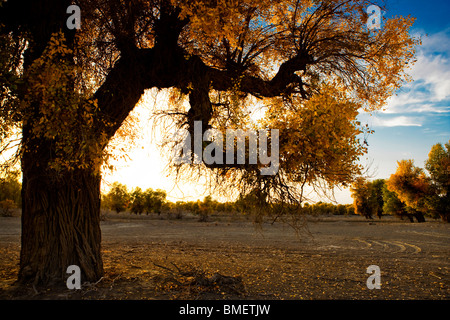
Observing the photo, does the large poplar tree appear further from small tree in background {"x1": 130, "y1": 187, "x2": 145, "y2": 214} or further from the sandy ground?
small tree in background {"x1": 130, "y1": 187, "x2": 145, "y2": 214}

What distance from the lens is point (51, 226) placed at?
21.8 feet

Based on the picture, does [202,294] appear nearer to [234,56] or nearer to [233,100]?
[233,100]

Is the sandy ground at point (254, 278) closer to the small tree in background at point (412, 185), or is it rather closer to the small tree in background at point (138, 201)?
the small tree in background at point (412, 185)

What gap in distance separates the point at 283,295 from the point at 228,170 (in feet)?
10.5

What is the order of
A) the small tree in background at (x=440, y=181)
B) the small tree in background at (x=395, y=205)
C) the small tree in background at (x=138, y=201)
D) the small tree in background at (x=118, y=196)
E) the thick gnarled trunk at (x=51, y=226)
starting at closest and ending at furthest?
the thick gnarled trunk at (x=51, y=226) < the small tree in background at (x=118, y=196) < the small tree in background at (x=440, y=181) < the small tree in background at (x=395, y=205) < the small tree in background at (x=138, y=201)

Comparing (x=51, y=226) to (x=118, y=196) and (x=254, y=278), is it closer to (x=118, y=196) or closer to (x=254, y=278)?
(x=254, y=278)

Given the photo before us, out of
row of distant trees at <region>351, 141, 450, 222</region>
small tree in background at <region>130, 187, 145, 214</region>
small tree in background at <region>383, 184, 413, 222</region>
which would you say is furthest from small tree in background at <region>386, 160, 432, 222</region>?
small tree in background at <region>130, 187, 145, 214</region>

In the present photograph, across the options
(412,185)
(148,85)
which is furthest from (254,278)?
(412,185)

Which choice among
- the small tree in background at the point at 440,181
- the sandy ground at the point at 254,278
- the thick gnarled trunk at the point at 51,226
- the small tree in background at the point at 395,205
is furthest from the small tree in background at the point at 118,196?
the small tree in background at the point at 395,205

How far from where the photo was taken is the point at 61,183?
21.6 ft

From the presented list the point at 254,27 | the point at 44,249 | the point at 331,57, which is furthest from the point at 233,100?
the point at 44,249

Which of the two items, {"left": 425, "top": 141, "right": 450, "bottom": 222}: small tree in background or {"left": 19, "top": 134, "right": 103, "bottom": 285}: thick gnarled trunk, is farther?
{"left": 425, "top": 141, "right": 450, "bottom": 222}: small tree in background

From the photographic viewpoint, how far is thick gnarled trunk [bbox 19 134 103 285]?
258 inches

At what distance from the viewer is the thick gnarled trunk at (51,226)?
656 cm
